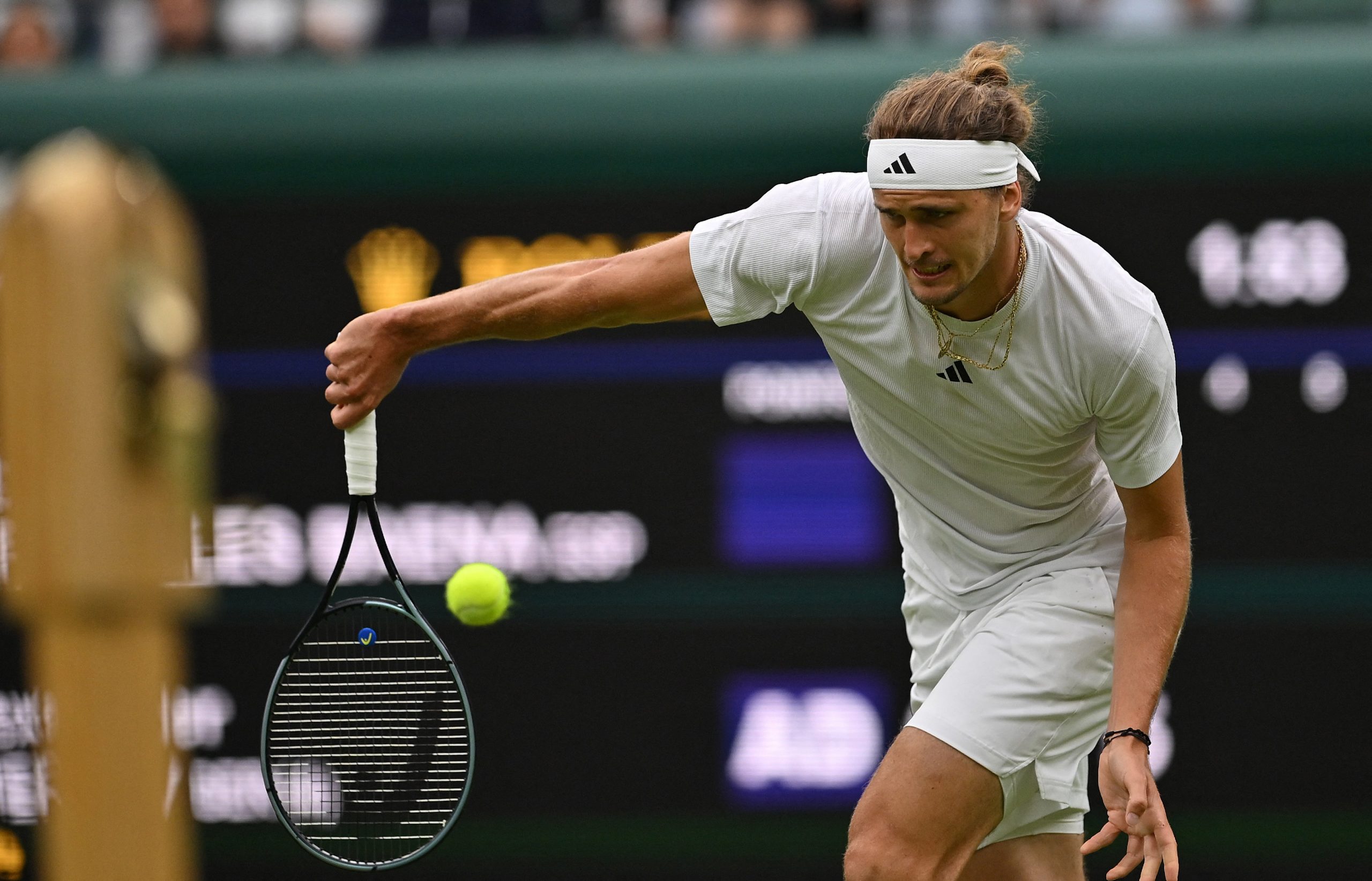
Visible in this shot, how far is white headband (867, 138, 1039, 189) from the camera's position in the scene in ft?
10.2

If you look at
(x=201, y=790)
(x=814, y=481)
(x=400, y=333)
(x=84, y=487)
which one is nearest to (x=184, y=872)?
(x=201, y=790)

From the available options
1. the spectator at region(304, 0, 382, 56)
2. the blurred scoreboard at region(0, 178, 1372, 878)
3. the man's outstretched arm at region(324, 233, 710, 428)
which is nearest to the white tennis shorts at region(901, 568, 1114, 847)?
the man's outstretched arm at region(324, 233, 710, 428)

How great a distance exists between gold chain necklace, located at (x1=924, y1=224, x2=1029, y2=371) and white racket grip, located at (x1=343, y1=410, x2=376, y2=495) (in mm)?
945

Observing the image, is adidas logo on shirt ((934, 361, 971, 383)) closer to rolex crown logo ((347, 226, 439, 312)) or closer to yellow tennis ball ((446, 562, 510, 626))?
yellow tennis ball ((446, 562, 510, 626))

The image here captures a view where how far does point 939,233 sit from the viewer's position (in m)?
3.11

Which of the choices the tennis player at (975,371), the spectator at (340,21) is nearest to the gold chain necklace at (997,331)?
the tennis player at (975,371)

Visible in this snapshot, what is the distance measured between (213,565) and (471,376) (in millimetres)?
953

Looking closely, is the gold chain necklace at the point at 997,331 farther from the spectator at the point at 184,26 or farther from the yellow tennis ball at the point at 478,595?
the spectator at the point at 184,26

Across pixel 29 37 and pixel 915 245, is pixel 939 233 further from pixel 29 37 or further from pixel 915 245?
pixel 29 37

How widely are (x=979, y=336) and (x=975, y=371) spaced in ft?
0.21

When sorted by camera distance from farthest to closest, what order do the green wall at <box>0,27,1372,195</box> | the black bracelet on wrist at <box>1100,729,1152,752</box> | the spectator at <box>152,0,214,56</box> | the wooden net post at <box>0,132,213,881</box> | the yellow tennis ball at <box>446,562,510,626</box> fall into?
the spectator at <box>152,0,214,56</box> → the wooden net post at <box>0,132,213,881</box> → the green wall at <box>0,27,1372,195</box> → the yellow tennis ball at <box>446,562,510,626</box> → the black bracelet on wrist at <box>1100,729,1152,752</box>

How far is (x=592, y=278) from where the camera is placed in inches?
128

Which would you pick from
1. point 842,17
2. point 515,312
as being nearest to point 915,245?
point 515,312

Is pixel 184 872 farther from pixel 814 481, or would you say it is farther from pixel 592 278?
pixel 592 278
